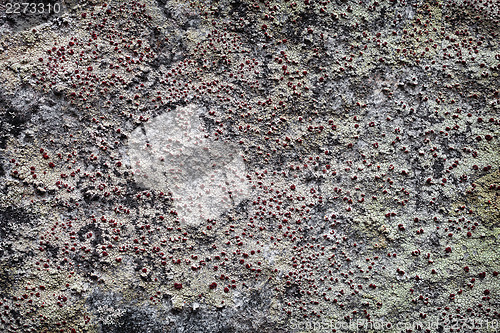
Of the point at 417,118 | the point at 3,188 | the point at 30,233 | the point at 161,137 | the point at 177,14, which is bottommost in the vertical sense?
the point at 30,233

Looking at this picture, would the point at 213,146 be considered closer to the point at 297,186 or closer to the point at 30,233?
the point at 297,186

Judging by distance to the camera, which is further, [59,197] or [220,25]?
[220,25]

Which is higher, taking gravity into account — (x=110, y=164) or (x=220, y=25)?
(x=220, y=25)

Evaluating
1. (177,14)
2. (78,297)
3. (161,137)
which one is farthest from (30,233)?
(177,14)
